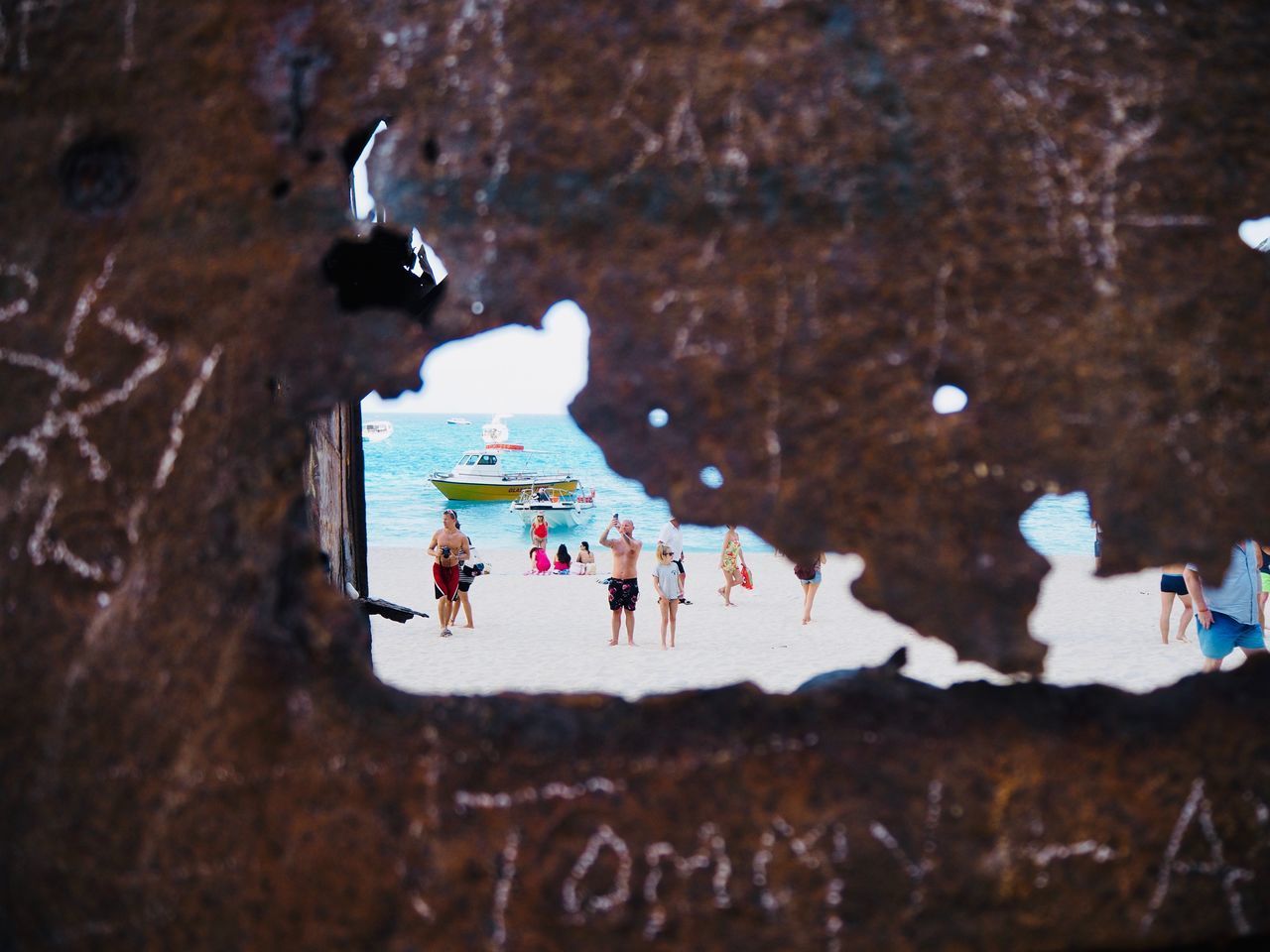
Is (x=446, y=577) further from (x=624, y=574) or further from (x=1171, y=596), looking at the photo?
(x=1171, y=596)

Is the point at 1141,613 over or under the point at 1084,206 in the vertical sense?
under

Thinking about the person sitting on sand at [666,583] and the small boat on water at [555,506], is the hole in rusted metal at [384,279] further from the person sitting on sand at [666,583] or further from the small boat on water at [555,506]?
the small boat on water at [555,506]

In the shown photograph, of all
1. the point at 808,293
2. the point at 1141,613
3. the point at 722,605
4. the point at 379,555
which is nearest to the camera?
the point at 808,293

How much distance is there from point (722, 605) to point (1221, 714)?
1126 centimetres

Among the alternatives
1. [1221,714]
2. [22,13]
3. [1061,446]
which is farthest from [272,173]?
[1221,714]

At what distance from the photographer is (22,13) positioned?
5.12 ft

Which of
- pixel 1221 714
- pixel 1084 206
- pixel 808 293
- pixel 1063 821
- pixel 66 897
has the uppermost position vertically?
pixel 1084 206

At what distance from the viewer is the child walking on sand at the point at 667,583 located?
9.33 meters

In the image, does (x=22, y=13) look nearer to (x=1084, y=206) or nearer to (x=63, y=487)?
(x=63, y=487)

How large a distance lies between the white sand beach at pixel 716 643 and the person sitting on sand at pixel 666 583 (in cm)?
34

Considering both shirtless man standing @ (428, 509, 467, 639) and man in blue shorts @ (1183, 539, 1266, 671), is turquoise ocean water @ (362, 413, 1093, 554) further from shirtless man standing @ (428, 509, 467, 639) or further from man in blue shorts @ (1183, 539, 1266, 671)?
man in blue shorts @ (1183, 539, 1266, 671)

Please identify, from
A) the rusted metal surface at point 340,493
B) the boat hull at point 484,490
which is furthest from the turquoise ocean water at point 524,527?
the rusted metal surface at point 340,493

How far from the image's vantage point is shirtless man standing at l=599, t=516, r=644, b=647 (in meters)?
8.59

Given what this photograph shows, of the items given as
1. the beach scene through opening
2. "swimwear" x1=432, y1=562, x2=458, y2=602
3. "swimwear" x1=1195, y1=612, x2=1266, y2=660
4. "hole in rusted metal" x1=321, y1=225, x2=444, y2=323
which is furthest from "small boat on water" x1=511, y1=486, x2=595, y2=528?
"hole in rusted metal" x1=321, y1=225, x2=444, y2=323
